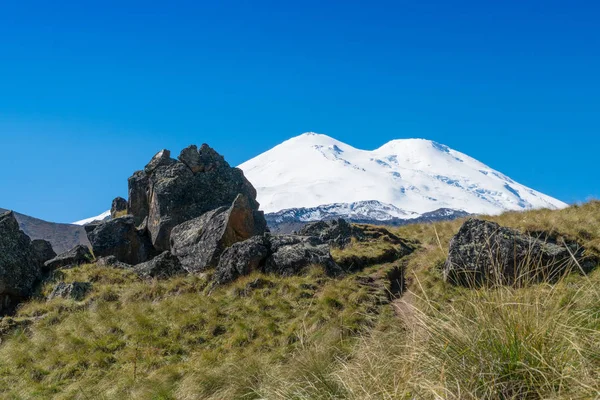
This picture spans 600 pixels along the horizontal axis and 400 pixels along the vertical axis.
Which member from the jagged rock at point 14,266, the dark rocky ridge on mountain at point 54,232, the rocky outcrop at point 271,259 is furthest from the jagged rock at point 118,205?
the dark rocky ridge on mountain at point 54,232

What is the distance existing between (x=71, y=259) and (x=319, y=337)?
18.6 meters

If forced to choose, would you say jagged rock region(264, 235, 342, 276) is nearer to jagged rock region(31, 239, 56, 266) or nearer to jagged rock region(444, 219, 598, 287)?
jagged rock region(444, 219, 598, 287)

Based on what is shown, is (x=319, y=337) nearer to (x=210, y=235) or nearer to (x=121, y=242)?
(x=210, y=235)

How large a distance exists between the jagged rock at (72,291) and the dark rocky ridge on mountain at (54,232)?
149 metres

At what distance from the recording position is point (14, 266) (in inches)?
881

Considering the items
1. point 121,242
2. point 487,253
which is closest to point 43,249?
point 121,242

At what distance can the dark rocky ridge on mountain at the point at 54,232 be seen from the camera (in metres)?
162

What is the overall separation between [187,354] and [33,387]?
Answer: 3.63 meters

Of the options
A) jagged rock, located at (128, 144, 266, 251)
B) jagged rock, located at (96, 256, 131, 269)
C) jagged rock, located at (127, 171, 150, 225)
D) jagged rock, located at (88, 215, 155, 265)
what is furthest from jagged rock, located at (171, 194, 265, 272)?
jagged rock, located at (127, 171, 150, 225)

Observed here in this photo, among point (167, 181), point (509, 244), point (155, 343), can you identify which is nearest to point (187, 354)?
point (155, 343)

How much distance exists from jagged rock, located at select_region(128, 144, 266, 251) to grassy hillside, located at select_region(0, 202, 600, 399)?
20.2 ft

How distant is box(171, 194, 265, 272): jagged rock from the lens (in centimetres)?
2283

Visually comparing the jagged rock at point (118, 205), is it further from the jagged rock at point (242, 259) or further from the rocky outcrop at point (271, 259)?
the rocky outcrop at point (271, 259)

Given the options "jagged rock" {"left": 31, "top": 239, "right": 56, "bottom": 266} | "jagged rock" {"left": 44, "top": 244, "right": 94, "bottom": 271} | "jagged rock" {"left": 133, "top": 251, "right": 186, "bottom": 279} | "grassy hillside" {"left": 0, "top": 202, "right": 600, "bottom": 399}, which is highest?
Answer: "jagged rock" {"left": 31, "top": 239, "right": 56, "bottom": 266}
